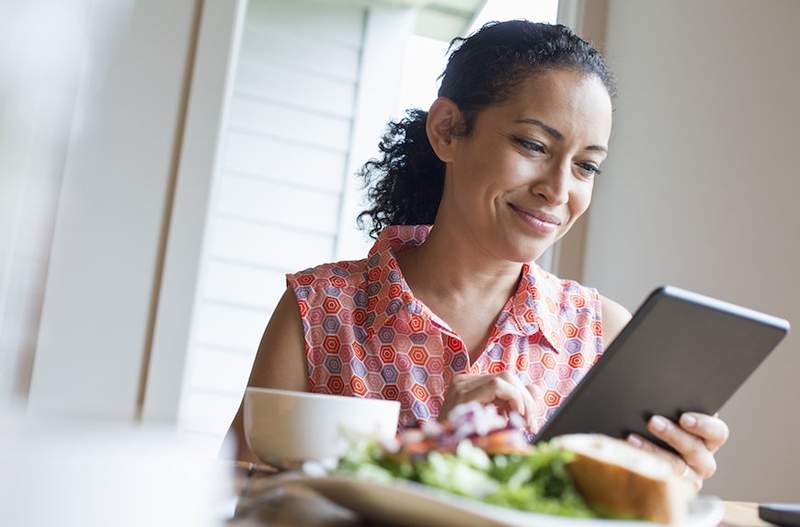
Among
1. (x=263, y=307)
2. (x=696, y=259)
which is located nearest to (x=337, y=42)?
(x=263, y=307)

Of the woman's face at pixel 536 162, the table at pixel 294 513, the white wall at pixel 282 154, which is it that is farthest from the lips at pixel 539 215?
the white wall at pixel 282 154

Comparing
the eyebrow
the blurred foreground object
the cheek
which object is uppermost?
the eyebrow

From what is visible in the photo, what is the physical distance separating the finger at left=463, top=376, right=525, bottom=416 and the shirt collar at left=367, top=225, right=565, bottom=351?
51 centimetres

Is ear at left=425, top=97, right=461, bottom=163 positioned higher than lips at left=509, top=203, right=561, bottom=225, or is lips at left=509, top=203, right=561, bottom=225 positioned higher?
ear at left=425, top=97, right=461, bottom=163

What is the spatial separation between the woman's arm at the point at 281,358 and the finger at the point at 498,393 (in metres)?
0.54

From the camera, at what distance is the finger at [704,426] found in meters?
0.91

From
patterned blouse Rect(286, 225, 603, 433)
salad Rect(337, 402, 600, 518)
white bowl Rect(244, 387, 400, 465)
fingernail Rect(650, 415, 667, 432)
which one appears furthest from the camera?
patterned blouse Rect(286, 225, 603, 433)

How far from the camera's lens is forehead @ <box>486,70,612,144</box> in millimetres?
1409

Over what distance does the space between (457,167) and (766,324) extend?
0.78 metres

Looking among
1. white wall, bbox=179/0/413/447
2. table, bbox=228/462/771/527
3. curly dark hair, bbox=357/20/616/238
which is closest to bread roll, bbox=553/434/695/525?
table, bbox=228/462/771/527

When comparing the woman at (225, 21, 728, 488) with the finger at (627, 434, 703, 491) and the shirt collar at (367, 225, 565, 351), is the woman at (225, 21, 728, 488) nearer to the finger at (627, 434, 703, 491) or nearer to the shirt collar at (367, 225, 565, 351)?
the shirt collar at (367, 225, 565, 351)

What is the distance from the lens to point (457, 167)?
1567 mm

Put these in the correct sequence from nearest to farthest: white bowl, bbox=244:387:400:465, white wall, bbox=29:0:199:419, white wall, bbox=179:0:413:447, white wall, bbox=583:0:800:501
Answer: white bowl, bbox=244:387:400:465, white wall, bbox=583:0:800:501, white wall, bbox=29:0:199:419, white wall, bbox=179:0:413:447

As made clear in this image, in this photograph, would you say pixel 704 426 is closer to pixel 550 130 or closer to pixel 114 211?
pixel 550 130
